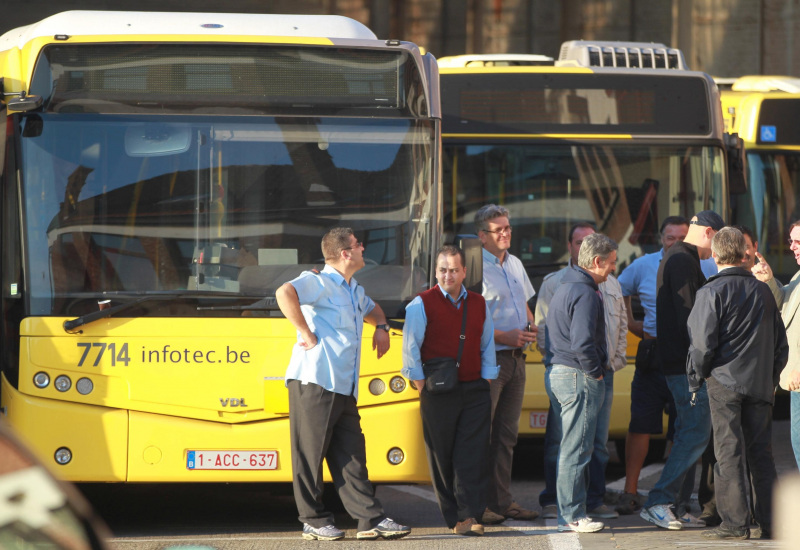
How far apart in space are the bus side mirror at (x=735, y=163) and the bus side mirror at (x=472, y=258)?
322cm

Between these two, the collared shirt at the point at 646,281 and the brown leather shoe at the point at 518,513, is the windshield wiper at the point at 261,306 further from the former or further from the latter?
the collared shirt at the point at 646,281

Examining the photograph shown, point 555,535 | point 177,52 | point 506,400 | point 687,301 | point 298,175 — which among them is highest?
point 177,52

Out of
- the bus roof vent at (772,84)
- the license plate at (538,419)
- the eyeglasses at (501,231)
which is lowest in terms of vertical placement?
the license plate at (538,419)

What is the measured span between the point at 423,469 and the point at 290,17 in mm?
2714

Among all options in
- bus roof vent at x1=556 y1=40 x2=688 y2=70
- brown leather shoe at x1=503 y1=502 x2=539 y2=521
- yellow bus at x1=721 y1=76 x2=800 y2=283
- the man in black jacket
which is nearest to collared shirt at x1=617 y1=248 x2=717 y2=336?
the man in black jacket

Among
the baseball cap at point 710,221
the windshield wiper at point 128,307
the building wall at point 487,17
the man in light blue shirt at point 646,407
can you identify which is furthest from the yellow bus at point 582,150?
the building wall at point 487,17

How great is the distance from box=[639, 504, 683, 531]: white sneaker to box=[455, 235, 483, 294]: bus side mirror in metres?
1.63

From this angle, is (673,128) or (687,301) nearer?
(687,301)

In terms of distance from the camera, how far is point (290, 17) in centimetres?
704

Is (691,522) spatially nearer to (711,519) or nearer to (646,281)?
(711,519)

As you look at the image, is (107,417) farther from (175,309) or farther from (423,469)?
(423,469)

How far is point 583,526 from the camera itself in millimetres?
6535

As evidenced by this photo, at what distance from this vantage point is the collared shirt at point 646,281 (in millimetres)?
7465

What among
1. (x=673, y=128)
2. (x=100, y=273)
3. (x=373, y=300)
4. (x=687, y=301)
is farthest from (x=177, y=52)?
(x=673, y=128)
